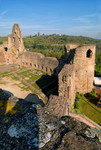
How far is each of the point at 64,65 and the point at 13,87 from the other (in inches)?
274

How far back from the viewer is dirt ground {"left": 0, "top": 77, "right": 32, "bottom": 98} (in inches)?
538

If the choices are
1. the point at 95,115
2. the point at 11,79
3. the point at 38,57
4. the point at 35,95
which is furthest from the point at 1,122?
the point at 38,57

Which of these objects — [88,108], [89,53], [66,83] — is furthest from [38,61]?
[66,83]

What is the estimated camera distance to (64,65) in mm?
12391

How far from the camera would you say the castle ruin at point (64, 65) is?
905 centimetres

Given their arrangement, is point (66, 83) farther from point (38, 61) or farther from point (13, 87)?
point (38, 61)

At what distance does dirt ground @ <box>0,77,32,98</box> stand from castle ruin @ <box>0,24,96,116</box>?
4.71m

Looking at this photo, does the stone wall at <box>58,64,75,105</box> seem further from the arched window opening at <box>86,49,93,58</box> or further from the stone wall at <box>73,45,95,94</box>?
the arched window opening at <box>86,49,93,58</box>

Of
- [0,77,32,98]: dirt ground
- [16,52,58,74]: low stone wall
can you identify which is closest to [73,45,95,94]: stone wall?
[0,77,32,98]: dirt ground

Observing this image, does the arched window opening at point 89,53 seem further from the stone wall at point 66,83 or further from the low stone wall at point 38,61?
the low stone wall at point 38,61

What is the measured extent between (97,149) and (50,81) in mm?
15627

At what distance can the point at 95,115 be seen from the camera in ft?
35.7

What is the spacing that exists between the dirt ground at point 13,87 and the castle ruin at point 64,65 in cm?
471

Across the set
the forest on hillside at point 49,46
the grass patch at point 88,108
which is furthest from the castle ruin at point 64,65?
the forest on hillside at point 49,46
